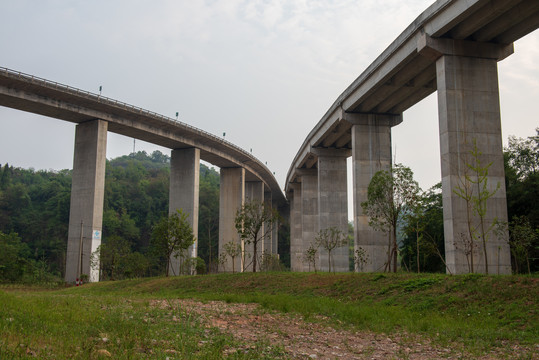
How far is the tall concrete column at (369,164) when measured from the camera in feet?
121

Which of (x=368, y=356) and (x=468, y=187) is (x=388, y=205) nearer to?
(x=468, y=187)

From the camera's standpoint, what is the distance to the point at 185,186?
58.6 meters

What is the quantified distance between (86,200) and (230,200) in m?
27.1

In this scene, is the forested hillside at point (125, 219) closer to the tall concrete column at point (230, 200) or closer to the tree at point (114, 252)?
the tree at point (114, 252)

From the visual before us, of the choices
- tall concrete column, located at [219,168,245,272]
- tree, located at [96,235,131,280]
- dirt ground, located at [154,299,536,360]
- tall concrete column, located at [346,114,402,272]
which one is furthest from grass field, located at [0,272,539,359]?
tall concrete column, located at [219,168,245,272]

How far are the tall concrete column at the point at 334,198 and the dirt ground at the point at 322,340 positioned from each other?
34.2 meters

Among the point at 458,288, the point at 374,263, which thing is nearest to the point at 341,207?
the point at 374,263

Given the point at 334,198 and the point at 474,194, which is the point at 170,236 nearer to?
the point at 334,198

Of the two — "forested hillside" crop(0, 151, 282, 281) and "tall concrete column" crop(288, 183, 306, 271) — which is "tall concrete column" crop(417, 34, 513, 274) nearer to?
"tall concrete column" crop(288, 183, 306, 271)

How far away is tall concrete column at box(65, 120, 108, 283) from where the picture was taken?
45.9m

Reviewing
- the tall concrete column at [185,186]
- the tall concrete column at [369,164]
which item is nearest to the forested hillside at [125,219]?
the tall concrete column at [369,164]

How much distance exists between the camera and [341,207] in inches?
1912

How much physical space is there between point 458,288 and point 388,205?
11.7 m

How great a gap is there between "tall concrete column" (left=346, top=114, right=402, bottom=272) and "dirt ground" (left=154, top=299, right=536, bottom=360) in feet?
76.9
